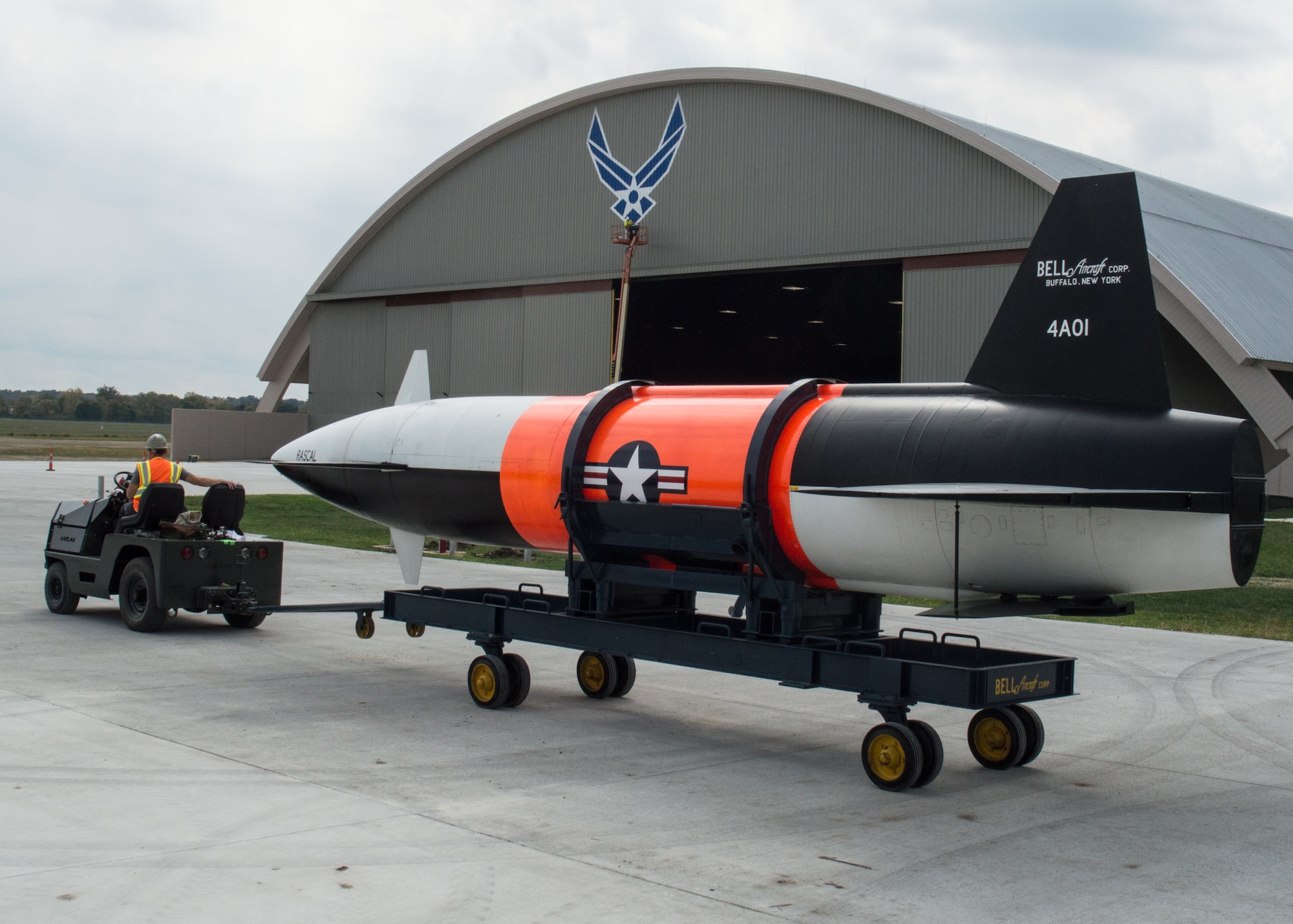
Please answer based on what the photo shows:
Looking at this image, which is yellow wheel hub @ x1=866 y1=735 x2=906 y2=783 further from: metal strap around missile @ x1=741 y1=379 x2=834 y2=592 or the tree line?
the tree line

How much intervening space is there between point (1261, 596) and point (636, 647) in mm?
12205

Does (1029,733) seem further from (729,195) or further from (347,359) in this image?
(347,359)

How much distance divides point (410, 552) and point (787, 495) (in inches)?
177

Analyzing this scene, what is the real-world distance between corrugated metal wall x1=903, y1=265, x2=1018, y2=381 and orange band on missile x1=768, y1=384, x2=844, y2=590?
1735cm

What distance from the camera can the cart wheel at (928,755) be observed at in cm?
763

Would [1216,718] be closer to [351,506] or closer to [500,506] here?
[500,506]

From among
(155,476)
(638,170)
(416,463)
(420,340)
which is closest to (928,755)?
(416,463)

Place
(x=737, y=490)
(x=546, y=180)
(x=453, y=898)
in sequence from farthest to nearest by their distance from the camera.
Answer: (x=546, y=180) → (x=737, y=490) → (x=453, y=898)

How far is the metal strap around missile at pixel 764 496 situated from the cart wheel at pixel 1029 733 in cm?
169

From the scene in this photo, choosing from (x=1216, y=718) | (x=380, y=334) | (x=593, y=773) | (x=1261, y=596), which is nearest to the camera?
(x=593, y=773)

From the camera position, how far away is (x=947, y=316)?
1022 inches

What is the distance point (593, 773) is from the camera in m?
7.86

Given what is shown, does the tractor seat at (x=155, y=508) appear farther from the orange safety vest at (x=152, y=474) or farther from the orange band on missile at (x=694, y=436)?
the orange band on missile at (x=694, y=436)

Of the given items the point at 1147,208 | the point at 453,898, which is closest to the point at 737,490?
the point at 453,898
